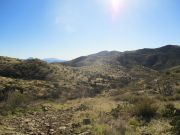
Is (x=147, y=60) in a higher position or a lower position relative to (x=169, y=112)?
higher

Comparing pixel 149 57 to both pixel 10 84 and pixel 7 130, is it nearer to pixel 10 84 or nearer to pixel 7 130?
pixel 10 84

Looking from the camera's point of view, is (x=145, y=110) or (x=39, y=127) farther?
(x=145, y=110)

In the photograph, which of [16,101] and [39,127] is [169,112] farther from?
[16,101]

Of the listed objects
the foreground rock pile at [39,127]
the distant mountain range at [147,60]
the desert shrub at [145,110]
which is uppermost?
the distant mountain range at [147,60]

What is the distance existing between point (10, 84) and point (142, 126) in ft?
104

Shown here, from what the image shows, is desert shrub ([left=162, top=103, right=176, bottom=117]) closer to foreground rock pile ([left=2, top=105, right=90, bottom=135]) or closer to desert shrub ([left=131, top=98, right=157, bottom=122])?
desert shrub ([left=131, top=98, right=157, bottom=122])

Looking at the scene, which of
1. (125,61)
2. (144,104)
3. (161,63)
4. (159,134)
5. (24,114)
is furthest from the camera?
(125,61)

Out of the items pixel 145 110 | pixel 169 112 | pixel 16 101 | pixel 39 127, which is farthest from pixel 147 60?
pixel 39 127

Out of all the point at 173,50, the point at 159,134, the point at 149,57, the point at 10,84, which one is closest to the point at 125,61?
the point at 149,57

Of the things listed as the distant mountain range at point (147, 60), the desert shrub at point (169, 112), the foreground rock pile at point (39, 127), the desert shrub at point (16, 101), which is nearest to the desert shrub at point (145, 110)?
the desert shrub at point (169, 112)

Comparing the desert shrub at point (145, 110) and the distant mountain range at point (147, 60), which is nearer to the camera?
the desert shrub at point (145, 110)

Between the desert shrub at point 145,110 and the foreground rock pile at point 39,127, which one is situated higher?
the desert shrub at point 145,110

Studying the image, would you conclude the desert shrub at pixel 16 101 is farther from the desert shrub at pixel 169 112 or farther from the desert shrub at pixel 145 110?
→ the desert shrub at pixel 169 112

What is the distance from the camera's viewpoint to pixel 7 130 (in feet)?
40.2
